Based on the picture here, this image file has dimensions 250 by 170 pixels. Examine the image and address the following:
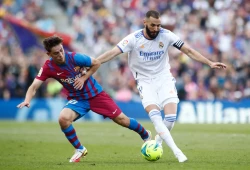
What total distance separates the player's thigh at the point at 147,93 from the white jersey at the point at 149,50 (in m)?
0.15

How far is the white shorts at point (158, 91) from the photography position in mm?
12547

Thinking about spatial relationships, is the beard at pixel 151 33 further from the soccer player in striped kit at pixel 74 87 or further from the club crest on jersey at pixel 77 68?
the club crest on jersey at pixel 77 68

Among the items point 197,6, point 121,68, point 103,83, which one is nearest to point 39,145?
point 103,83

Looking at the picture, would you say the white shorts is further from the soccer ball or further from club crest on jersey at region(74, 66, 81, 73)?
club crest on jersey at region(74, 66, 81, 73)

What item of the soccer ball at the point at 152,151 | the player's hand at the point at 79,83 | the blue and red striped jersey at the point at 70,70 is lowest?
the soccer ball at the point at 152,151

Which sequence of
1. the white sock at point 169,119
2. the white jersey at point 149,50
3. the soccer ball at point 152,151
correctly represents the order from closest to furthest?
the soccer ball at point 152,151, the white sock at point 169,119, the white jersey at point 149,50

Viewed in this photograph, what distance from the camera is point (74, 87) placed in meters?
12.7

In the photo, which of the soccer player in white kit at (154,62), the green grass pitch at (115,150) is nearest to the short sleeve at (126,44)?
the soccer player in white kit at (154,62)

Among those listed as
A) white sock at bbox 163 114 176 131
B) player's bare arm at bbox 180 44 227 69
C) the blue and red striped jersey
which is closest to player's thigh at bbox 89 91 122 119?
the blue and red striped jersey

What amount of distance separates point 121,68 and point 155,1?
431 cm

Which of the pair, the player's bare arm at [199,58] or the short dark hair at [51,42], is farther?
the player's bare arm at [199,58]

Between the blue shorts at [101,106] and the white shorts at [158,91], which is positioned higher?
the white shorts at [158,91]

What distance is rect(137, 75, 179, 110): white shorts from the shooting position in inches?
494

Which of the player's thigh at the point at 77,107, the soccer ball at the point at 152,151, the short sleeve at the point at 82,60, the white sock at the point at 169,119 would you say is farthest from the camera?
the player's thigh at the point at 77,107
